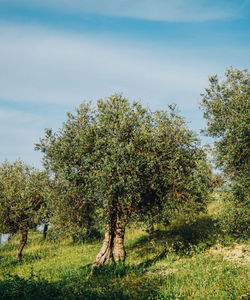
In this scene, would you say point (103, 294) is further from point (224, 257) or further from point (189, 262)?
point (224, 257)

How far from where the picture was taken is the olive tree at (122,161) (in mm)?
17500

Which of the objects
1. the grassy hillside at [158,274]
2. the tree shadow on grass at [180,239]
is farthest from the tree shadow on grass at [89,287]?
the tree shadow on grass at [180,239]

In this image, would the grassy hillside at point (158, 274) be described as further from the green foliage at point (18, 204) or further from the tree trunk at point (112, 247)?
the green foliage at point (18, 204)

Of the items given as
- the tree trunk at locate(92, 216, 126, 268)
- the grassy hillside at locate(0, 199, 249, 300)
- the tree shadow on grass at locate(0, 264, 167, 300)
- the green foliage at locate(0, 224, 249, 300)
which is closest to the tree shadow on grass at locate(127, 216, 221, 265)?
the grassy hillside at locate(0, 199, 249, 300)

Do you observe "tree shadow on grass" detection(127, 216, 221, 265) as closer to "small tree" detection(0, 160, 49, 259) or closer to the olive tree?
the olive tree

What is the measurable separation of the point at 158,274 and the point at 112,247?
5.35 m

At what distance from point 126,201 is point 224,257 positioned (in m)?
9.77

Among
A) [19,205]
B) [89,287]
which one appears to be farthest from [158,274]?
[19,205]

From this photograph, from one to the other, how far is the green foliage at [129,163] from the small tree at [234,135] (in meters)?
1.87

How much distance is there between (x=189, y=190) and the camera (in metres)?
19.5

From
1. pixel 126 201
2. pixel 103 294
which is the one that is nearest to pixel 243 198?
pixel 126 201

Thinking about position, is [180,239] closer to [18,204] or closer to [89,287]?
[89,287]

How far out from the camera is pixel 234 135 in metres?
18.6

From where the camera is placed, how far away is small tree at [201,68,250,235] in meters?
18.3
